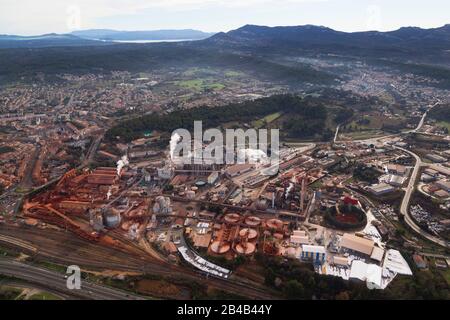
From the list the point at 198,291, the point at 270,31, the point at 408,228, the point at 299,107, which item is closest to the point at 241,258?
the point at 198,291

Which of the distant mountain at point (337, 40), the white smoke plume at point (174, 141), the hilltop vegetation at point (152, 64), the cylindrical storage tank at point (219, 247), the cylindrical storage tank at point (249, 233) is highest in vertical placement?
the distant mountain at point (337, 40)

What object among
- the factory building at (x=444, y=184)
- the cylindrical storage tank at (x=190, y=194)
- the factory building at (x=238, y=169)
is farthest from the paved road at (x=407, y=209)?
the cylindrical storage tank at (x=190, y=194)

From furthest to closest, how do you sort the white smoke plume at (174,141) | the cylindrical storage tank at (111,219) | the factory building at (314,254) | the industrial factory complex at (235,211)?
the white smoke plume at (174,141), the cylindrical storage tank at (111,219), the industrial factory complex at (235,211), the factory building at (314,254)

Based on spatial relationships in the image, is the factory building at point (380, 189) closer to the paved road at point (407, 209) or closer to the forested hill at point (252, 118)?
the paved road at point (407, 209)

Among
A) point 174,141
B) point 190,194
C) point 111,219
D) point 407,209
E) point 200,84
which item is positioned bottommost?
point 111,219

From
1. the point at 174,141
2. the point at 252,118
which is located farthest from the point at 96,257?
the point at 252,118

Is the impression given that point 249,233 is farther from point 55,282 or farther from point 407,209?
point 407,209

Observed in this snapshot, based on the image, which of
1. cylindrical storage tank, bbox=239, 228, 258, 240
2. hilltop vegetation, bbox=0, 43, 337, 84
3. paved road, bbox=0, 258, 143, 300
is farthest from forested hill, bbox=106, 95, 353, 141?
hilltop vegetation, bbox=0, 43, 337, 84

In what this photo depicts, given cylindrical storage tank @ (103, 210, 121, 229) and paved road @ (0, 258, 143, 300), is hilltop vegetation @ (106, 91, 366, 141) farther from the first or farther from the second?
paved road @ (0, 258, 143, 300)

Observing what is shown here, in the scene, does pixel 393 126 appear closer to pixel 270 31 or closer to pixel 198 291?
pixel 198 291
